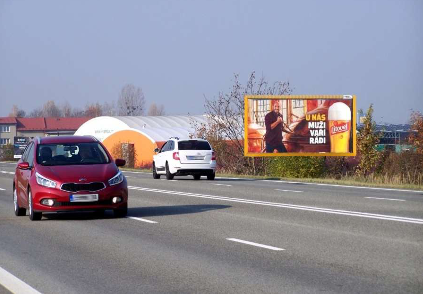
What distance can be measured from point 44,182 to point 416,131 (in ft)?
108

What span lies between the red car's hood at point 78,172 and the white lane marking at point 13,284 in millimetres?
5850

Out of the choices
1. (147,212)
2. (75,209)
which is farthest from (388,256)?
(147,212)

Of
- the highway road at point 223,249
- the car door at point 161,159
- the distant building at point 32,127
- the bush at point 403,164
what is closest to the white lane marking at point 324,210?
the highway road at point 223,249

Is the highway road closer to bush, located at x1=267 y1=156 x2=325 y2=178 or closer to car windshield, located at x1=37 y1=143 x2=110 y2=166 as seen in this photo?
car windshield, located at x1=37 y1=143 x2=110 y2=166

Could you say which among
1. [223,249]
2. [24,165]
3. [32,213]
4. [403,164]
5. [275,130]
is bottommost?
[223,249]

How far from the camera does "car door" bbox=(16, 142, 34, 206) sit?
16703 millimetres

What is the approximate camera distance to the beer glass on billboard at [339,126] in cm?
4119

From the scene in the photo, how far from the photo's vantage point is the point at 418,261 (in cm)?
1001

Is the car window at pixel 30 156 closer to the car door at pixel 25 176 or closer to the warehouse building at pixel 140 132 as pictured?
the car door at pixel 25 176

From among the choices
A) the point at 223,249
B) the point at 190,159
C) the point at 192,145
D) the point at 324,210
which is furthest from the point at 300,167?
the point at 223,249

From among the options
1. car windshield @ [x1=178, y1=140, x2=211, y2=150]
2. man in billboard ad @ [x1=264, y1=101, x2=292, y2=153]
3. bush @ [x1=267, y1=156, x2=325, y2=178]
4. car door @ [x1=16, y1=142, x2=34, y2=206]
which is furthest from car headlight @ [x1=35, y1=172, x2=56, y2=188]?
bush @ [x1=267, y1=156, x2=325, y2=178]

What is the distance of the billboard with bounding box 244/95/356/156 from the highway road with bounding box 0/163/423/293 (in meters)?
20.9

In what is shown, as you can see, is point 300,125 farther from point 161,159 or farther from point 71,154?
point 71,154

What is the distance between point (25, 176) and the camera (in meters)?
16.9
